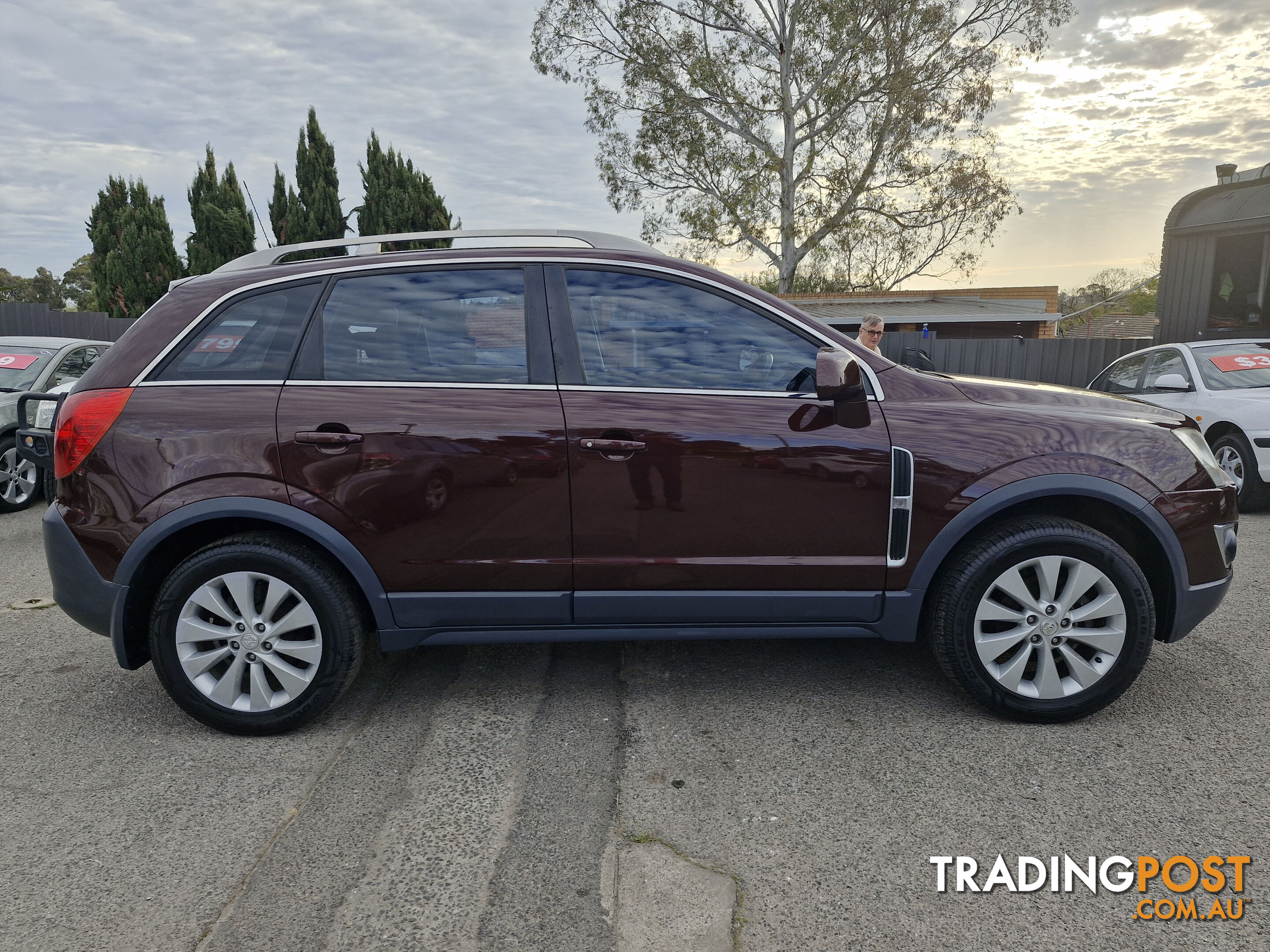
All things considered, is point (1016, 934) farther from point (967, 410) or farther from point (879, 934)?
point (967, 410)

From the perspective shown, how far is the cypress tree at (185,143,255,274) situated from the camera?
961 inches

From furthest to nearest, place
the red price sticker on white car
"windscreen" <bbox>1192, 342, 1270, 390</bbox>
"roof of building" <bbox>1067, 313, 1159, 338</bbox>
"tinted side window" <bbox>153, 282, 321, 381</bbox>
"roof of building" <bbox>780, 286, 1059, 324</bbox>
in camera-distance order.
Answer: "roof of building" <bbox>1067, 313, 1159, 338</bbox> → "roof of building" <bbox>780, 286, 1059, 324</bbox> → the red price sticker on white car → "windscreen" <bbox>1192, 342, 1270, 390</bbox> → "tinted side window" <bbox>153, 282, 321, 381</bbox>

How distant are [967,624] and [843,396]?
983mm

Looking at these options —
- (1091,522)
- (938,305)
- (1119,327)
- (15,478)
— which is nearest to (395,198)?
(938,305)

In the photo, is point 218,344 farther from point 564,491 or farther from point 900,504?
point 900,504

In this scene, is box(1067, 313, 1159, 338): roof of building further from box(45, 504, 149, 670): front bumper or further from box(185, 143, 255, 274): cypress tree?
box(45, 504, 149, 670): front bumper

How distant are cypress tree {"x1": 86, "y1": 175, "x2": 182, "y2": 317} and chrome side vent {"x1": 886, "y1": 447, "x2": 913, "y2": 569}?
25.6 m

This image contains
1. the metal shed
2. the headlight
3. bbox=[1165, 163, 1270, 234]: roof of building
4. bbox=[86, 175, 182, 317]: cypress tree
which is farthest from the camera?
bbox=[86, 175, 182, 317]: cypress tree

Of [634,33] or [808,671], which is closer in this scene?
[808,671]

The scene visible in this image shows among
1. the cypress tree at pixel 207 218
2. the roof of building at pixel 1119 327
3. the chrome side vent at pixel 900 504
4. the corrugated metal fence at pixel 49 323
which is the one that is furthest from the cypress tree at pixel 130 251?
the roof of building at pixel 1119 327

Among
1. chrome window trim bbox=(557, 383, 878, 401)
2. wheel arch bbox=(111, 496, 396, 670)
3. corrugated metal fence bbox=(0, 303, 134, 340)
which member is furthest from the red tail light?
corrugated metal fence bbox=(0, 303, 134, 340)

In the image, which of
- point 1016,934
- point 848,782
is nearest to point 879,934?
point 1016,934

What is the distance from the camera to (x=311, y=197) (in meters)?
26.6

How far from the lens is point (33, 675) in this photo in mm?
3830
